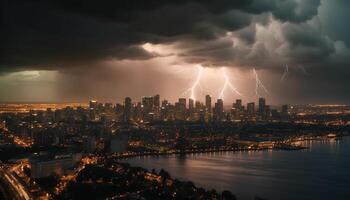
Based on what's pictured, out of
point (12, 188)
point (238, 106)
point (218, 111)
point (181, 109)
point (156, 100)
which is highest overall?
point (156, 100)

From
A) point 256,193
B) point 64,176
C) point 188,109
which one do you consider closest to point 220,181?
point 256,193

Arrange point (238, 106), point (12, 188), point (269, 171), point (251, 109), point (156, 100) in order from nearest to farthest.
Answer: point (12, 188) → point (269, 171) → point (156, 100) → point (251, 109) → point (238, 106)

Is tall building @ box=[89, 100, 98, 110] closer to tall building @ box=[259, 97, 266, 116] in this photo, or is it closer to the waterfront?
tall building @ box=[259, 97, 266, 116]

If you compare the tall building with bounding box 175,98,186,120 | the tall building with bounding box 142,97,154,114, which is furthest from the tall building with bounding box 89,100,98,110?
the tall building with bounding box 175,98,186,120

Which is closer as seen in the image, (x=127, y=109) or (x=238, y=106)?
(x=127, y=109)

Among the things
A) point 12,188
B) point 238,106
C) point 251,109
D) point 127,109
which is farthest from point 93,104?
point 12,188

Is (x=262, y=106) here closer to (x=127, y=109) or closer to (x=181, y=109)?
(x=181, y=109)

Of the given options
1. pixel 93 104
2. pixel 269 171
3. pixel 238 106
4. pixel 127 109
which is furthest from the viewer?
pixel 238 106
